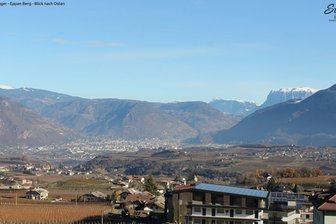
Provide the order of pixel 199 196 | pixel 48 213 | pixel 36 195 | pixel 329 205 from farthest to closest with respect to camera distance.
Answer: pixel 36 195
pixel 48 213
pixel 199 196
pixel 329 205

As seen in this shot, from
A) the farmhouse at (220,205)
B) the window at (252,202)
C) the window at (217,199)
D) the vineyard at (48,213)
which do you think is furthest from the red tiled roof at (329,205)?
the vineyard at (48,213)

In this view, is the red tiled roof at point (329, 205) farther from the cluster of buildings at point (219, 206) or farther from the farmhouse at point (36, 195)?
the farmhouse at point (36, 195)

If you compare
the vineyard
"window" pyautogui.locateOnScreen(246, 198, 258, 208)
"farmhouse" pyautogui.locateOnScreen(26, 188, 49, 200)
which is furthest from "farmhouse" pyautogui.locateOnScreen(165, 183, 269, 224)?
"farmhouse" pyautogui.locateOnScreen(26, 188, 49, 200)

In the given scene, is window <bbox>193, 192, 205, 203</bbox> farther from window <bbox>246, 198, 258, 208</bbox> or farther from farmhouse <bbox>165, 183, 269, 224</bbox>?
window <bbox>246, 198, 258, 208</bbox>

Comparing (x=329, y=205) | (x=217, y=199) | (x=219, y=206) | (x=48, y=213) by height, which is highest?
(x=329, y=205)

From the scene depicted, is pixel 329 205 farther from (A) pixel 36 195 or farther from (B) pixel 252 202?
(A) pixel 36 195

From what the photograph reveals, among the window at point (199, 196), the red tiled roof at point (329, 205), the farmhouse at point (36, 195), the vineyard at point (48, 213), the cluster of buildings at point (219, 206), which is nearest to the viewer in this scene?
the red tiled roof at point (329, 205)

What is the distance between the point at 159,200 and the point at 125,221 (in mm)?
7988

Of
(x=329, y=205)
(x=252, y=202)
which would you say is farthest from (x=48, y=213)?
(x=329, y=205)

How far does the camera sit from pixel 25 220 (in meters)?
44.7

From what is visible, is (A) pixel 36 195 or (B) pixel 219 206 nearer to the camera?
(B) pixel 219 206

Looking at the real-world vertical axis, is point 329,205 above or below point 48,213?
above

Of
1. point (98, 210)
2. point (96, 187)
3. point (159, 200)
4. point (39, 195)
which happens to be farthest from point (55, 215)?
point (96, 187)

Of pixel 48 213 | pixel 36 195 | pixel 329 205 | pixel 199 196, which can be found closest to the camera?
pixel 329 205
